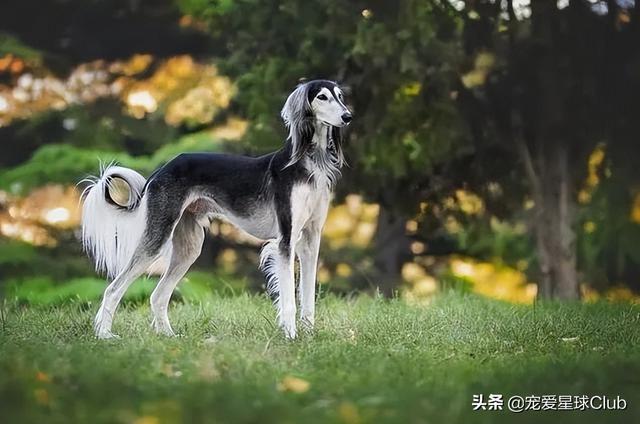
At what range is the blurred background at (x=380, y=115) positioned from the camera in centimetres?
1088

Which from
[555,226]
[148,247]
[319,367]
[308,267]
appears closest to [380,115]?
[555,226]

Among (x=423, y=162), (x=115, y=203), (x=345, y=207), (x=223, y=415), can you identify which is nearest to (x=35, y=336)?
(x=115, y=203)

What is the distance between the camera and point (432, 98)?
11031 millimetres

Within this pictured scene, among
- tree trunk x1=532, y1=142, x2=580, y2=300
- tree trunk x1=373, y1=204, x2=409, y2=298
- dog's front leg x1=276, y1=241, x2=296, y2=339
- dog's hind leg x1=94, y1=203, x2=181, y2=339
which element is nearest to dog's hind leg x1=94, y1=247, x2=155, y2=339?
dog's hind leg x1=94, y1=203, x2=181, y2=339

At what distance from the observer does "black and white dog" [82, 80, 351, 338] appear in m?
5.75

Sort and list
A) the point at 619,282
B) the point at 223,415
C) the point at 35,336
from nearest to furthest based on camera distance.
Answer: the point at 223,415 < the point at 35,336 < the point at 619,282

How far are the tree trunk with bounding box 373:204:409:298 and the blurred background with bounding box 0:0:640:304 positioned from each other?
33 mm

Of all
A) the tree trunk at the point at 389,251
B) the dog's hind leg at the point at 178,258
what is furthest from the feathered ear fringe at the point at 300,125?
the tree trunk at the point at 389,251

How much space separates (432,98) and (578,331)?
5052mm

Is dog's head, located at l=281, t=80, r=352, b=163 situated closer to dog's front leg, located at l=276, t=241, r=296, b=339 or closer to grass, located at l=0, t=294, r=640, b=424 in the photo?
dog's front leg, located at l=276, t=241, r=296, b=339

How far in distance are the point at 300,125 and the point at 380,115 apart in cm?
535

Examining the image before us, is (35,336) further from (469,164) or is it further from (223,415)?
(469,164)

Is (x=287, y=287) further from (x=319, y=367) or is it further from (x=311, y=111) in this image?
(x=311, y=111)

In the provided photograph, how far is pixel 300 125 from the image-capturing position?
227 inches
